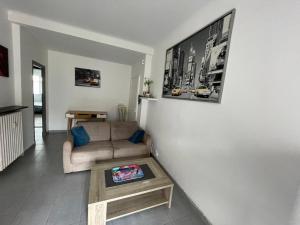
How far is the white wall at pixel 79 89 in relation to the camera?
156 inches

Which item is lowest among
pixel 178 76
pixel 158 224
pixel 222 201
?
pixel 158 224

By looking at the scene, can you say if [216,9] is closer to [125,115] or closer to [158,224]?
[158,224]

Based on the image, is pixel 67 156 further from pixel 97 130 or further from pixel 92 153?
pixel 97 130

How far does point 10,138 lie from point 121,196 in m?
2.03

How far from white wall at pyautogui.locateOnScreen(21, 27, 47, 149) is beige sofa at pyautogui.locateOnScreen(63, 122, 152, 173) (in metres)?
1.19

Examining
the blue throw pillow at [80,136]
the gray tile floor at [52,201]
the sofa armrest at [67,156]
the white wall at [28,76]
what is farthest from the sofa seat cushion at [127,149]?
the white wall at [28,76]

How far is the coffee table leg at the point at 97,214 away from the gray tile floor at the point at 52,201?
256 mm

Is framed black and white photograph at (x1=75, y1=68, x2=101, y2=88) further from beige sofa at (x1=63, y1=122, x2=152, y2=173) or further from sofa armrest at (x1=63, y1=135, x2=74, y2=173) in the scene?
sofa armrest at (x1=63, y1=135, x2=74, y2=173)

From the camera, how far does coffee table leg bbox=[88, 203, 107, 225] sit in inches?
47.4

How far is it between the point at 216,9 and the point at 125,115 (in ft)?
12.7

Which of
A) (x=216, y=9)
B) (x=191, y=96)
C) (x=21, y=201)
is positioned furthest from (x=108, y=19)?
(x=21, y=201)

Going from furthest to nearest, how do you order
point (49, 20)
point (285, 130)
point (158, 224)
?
point (49, 20) < point (158, 224) < point (285, 130)

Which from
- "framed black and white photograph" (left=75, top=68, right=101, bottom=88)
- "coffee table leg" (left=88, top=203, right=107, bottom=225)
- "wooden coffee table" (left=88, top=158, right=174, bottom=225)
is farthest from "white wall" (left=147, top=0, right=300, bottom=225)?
"framed black and white photograph" (left=75, top=68, right=101, bottom=88)

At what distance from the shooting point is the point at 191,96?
6.14ft
